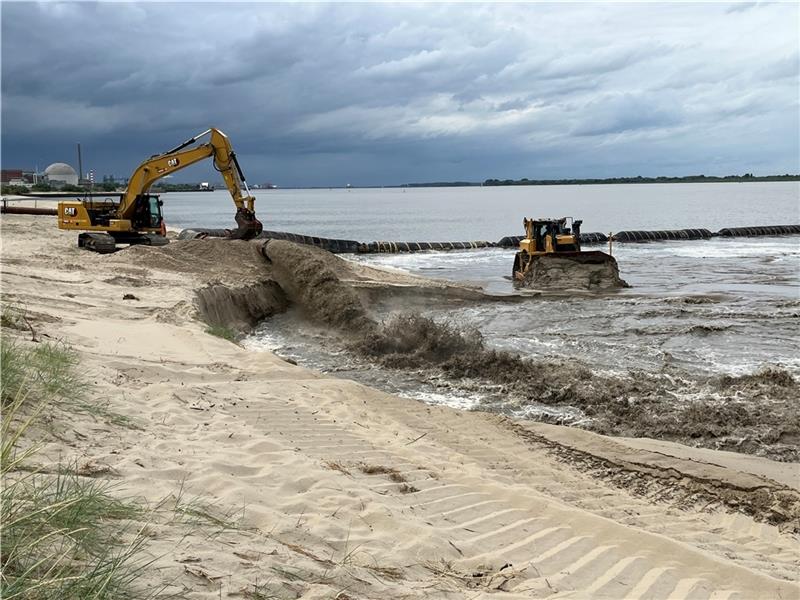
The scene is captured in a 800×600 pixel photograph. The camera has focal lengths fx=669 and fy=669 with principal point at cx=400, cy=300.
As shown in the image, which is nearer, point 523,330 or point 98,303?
point 98,303

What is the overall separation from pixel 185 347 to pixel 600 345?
8.08 m

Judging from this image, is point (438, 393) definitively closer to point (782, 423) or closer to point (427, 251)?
point (782, 423)

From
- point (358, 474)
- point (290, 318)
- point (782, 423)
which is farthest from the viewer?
point (290, 318)

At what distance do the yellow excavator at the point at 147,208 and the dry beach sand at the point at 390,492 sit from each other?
12.1m

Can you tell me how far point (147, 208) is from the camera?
23.7 meters

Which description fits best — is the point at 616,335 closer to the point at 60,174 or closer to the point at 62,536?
the point at 62,536

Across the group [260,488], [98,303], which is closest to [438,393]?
[260,488]

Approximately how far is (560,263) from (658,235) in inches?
1135

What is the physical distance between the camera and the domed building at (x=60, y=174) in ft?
401

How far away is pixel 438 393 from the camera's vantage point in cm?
1008

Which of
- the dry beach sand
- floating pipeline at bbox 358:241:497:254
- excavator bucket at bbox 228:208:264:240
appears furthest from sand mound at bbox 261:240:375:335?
floating pipeline at bbox 358:241:497:254

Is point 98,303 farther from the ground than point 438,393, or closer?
farther from the ground

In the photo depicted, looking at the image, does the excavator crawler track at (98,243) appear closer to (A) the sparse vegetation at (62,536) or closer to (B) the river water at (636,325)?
(B) the river water at (636,325)

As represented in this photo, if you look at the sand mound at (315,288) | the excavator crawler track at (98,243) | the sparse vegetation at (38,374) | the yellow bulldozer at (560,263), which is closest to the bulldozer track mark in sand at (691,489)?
the sparse vegetation at (38,374)
